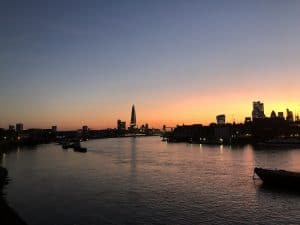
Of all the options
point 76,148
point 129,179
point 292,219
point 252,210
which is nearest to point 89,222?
point 252,210

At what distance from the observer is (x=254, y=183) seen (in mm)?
48781

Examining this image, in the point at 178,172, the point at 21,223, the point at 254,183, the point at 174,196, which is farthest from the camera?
the point at 178,172

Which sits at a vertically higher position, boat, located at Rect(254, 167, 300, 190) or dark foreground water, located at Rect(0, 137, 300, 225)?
boat, located at Rect(254, 167, 300, 190)

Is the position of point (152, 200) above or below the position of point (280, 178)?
below

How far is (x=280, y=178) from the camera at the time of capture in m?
45.9

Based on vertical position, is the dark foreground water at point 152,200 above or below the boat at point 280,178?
below

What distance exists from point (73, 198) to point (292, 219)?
23000 millimetres

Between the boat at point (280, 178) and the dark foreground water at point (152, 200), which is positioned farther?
the boat at point (280, 178)

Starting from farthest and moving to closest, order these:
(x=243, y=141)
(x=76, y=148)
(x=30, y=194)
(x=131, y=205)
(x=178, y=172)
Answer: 1. (x=243, y=141)
2. (x=76, y=148)
3. (x=178, y=172)
4. (x=30, y=194)
5. (x=131, y=205)

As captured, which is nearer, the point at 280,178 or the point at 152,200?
the point at 152,200

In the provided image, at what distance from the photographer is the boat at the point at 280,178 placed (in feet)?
144

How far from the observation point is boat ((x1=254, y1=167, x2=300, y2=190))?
43.9 metres

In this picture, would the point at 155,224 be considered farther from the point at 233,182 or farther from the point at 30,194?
the point at 233,182

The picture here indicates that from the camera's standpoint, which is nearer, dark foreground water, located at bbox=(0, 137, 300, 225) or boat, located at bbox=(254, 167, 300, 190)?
dark foreground water, located at bbox=(0, 137, 300, 225)
